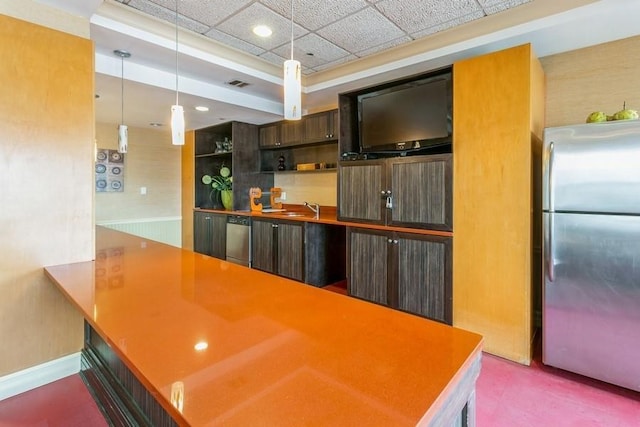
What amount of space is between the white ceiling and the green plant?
1.71m

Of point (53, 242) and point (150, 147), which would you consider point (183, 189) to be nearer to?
point (150, 147)

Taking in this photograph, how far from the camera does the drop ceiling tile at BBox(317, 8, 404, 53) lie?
2547mm

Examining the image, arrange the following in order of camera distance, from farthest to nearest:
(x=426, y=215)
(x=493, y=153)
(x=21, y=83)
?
(x=426, y=215), (x=493, y=153), (x=21, y=83)

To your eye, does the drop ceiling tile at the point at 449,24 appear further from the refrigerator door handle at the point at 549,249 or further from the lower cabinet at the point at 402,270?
the lower cabinet at the point at 402,270

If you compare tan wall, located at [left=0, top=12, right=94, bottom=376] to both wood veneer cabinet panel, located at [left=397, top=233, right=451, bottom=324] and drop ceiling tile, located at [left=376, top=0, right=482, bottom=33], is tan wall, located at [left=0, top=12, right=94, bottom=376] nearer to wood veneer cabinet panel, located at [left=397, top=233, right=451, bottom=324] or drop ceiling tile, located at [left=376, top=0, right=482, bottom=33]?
drop ceiling tile, located at [left=376, top=0, right=482, bottom=33]

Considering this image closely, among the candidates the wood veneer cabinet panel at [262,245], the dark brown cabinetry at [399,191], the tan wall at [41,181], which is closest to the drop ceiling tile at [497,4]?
the dark brown cabinetry at [399,191]

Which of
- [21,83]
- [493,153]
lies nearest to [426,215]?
[493,153]

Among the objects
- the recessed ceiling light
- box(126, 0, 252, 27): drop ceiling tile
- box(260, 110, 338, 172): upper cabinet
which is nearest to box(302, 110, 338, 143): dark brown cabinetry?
box(260, 110, 338, 172): upper cabinet

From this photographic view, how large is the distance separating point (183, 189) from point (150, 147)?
903 millimetres

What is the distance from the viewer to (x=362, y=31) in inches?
108

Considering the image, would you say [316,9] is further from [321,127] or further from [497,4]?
[321,127]

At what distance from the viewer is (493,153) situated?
8.11ft

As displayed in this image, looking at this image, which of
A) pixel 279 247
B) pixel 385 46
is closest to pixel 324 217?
pixel 279 247

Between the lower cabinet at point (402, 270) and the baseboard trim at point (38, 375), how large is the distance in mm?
2339
